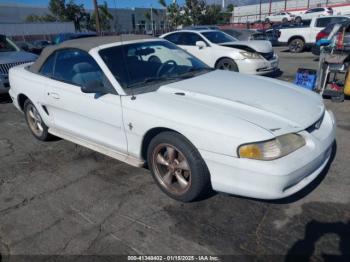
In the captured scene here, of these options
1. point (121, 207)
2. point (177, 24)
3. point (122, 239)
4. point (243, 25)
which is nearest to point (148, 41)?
point (121, 207)

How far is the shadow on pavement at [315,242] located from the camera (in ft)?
7.09

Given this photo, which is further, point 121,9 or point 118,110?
point 121,9

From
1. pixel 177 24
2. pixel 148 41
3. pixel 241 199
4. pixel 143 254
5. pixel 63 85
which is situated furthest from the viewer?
pixel 177 24

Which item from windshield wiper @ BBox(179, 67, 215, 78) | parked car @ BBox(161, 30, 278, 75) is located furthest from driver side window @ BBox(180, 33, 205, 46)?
windshield wiper @ BBox(179, 67, 215, 78)

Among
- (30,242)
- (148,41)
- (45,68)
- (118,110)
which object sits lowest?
(30,242)

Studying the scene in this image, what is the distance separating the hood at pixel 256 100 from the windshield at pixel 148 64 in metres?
0.24

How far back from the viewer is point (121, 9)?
204 ft

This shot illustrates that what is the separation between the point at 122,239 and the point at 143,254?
→ 266 mm

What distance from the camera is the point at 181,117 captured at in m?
2.61

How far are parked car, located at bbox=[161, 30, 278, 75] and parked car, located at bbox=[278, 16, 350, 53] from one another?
7530 millimetres

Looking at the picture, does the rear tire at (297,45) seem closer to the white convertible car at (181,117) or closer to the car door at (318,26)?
the car door at (318,26)

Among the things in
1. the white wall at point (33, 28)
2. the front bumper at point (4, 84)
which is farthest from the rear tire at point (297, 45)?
the white wall at point (33, 28)

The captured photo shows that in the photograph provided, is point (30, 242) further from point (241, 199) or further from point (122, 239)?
point (241, 199)

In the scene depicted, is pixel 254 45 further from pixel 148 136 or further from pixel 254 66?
pixel 148 136
